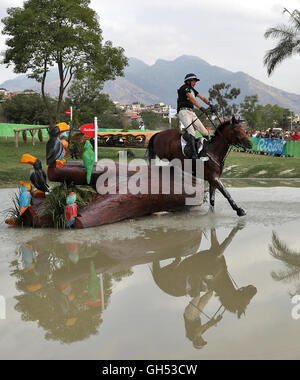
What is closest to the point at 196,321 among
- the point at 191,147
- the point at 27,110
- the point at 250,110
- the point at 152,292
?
the point at 152,292

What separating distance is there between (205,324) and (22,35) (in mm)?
29451

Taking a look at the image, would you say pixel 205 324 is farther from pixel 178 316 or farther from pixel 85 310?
→ pixel 85 310

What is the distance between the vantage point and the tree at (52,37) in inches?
1136

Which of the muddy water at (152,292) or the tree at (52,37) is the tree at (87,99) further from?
the muddy water at (152,292)

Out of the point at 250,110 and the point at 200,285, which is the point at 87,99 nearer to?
the point at 200,285

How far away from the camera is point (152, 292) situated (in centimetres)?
425

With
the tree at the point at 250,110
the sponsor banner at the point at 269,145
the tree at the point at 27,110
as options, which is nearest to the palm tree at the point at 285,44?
the sponsor banner at the point at 269,145

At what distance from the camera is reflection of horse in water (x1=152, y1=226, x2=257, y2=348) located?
3.55 metres

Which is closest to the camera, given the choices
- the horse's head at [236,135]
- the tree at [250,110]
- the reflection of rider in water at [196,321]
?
the reflection of rider in water at [196,321]

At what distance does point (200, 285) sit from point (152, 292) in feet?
1.73

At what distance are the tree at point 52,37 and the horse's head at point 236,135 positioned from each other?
23.2 meters

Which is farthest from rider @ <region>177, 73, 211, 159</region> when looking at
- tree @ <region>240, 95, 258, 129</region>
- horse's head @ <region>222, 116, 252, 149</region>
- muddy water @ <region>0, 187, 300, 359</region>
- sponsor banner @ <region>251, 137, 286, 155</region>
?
tree @ <region>240, 95, 258, 129</region>

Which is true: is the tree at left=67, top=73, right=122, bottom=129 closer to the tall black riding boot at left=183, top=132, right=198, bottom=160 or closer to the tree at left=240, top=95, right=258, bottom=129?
the tall black riding boot at left=183, top=132, right=198, bottom=160
